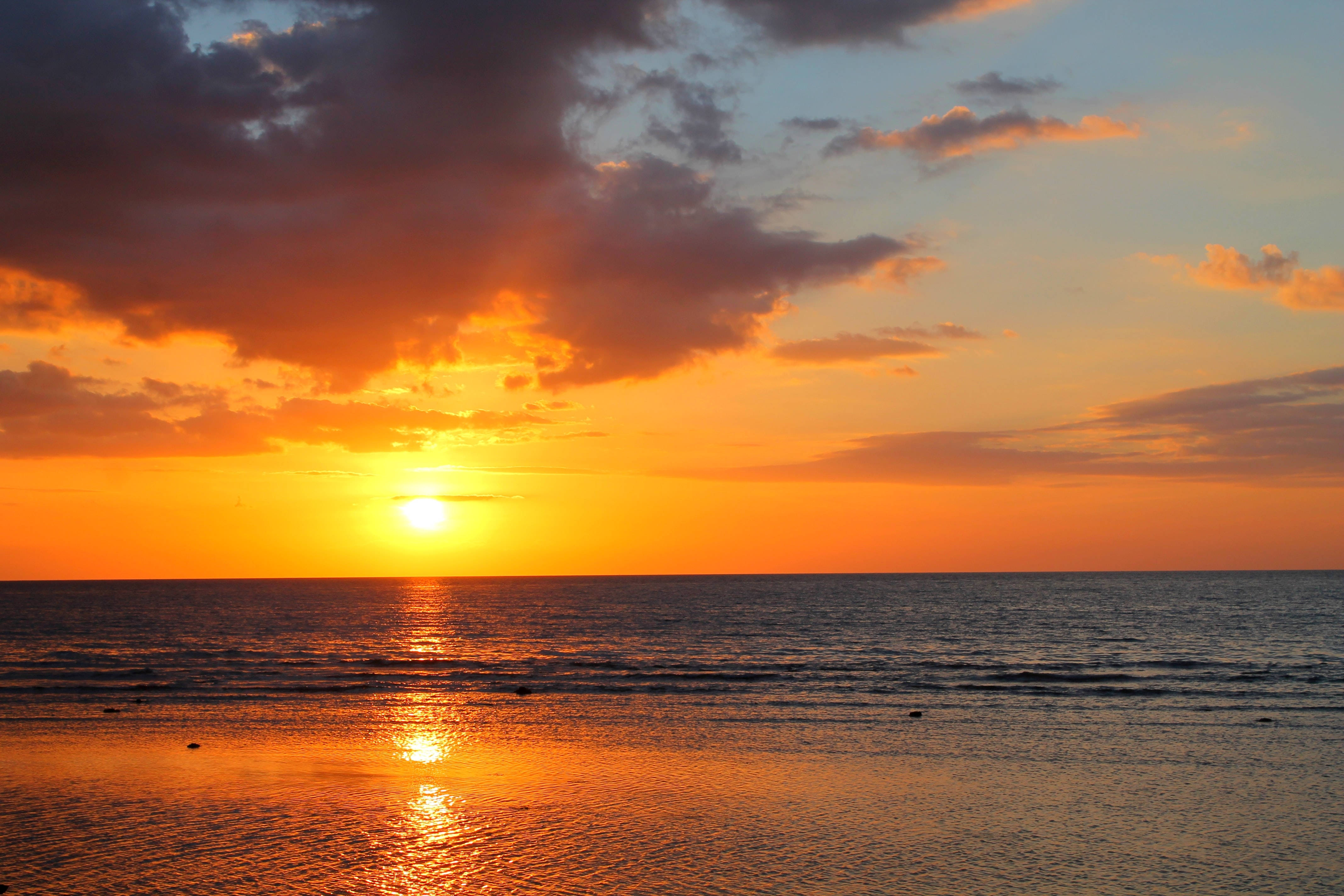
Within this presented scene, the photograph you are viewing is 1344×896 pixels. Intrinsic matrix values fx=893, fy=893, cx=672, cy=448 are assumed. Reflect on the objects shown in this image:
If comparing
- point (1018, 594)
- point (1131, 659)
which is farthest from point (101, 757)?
point (1018, 594)

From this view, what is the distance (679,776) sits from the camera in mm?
16734

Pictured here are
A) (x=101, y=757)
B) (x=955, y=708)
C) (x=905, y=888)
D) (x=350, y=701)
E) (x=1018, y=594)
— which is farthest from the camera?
(x=1018, y=594)

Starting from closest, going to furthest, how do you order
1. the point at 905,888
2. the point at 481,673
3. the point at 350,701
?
the point at 905,888
the point at 350,701
the point at 481,673

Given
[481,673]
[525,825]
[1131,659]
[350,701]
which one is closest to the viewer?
[525,825]

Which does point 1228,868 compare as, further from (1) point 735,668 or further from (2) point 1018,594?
(2) point 1018,594

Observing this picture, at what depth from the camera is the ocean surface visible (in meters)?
11.3

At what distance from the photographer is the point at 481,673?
39.8 meters

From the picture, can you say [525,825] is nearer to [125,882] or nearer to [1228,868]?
[125,882]

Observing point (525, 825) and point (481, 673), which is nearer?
point (525, 825)

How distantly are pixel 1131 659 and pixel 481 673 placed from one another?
32.4 m

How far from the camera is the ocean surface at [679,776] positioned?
11328 mm

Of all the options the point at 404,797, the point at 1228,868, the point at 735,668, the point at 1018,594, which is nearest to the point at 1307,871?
the point at 1228,868

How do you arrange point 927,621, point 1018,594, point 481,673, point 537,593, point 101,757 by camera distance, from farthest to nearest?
point 537,593 → point 1018,594 → point 927,621 → point 481,673 → point 101,757

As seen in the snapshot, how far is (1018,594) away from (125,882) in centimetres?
15437
